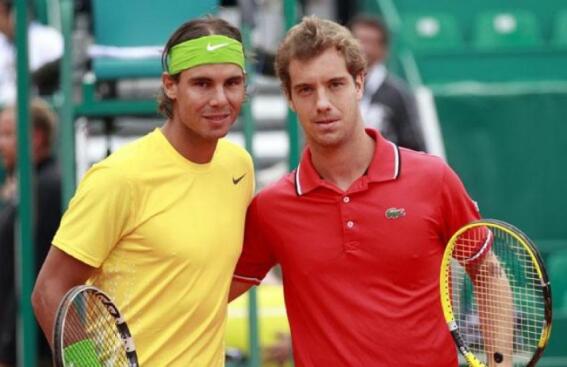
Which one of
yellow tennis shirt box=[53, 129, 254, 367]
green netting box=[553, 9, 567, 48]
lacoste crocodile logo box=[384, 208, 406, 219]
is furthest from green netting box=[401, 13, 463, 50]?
yellow tennis shirt box=[53, 129, 254, 367]

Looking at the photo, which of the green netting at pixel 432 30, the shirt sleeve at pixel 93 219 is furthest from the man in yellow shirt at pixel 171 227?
the green netting at pixel 432 30

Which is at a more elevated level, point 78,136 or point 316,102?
point 316,102

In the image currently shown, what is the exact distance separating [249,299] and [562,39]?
574 centimetres

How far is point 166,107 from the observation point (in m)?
5.23

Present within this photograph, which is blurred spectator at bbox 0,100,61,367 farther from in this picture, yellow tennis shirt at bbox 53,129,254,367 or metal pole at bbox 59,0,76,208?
yellow tennis shirt at bbox 53,129,254,367

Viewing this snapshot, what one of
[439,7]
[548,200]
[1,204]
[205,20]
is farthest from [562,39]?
[205,20]

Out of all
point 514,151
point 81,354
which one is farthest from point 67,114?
point 514,151

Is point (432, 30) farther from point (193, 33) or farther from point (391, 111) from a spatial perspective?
point (193, 33)

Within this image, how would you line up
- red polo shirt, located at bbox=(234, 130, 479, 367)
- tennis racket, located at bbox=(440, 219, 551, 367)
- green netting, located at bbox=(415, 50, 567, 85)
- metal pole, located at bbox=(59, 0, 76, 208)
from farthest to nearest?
green netting, located at bbox=(415, 50, 567, 85) < metal pole, located at bbox=(59, 0, 76, 208) < red polo shirt, located at bbox=(234, 130, 479, 367) < tennis racket, located at bbox=(440, 219, 551, 367)

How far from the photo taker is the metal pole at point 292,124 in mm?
7820

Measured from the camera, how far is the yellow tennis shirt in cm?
490

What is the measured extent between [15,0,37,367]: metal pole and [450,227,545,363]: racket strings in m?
3.12

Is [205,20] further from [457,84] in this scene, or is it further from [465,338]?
[457,84]

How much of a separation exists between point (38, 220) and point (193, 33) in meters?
3.40
